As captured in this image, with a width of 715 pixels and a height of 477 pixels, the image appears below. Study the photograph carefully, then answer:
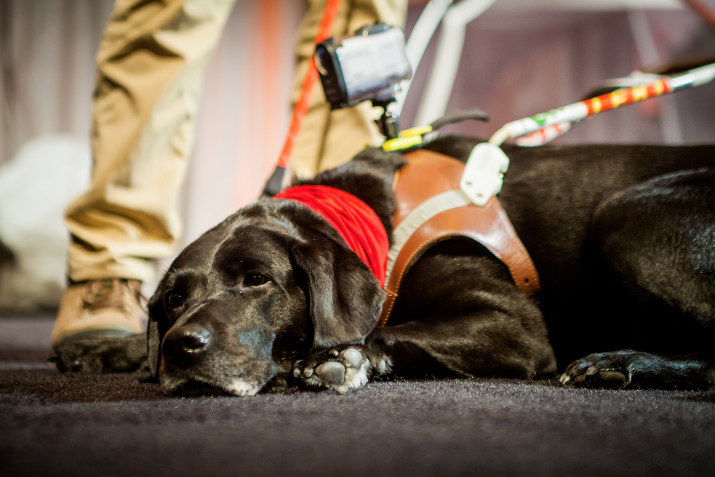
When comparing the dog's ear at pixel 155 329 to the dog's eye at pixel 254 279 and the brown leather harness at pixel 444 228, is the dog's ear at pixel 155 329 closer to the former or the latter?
the dog's eye at pixel 254 279

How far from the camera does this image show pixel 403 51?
1.89 m

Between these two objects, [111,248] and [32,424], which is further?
[111,248]

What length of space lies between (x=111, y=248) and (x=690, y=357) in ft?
5.93

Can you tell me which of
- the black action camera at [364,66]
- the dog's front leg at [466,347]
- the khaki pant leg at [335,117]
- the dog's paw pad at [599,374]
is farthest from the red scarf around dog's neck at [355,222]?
the khaki pant leg at [335,117]

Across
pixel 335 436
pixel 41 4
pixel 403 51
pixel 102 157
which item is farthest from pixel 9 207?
pixel 335 436

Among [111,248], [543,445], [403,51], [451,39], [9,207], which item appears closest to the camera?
[543,445]

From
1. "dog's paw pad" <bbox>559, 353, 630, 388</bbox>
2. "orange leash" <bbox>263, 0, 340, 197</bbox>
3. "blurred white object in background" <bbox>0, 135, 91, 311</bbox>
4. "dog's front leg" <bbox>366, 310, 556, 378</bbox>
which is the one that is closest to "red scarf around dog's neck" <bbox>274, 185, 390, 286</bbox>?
"dog's front leg" <bbox>366, 310, 556, 378</bbox>

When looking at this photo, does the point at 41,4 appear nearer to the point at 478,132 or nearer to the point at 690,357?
the point at 478,132

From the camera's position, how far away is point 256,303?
4.35ft

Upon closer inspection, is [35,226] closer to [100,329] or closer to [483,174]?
[100,329]

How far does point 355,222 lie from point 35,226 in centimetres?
377

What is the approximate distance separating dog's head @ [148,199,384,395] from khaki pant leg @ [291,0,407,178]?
3.69ft

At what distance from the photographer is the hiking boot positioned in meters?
1.73

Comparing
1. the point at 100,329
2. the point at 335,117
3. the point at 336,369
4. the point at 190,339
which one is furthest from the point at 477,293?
the point at 335,117
